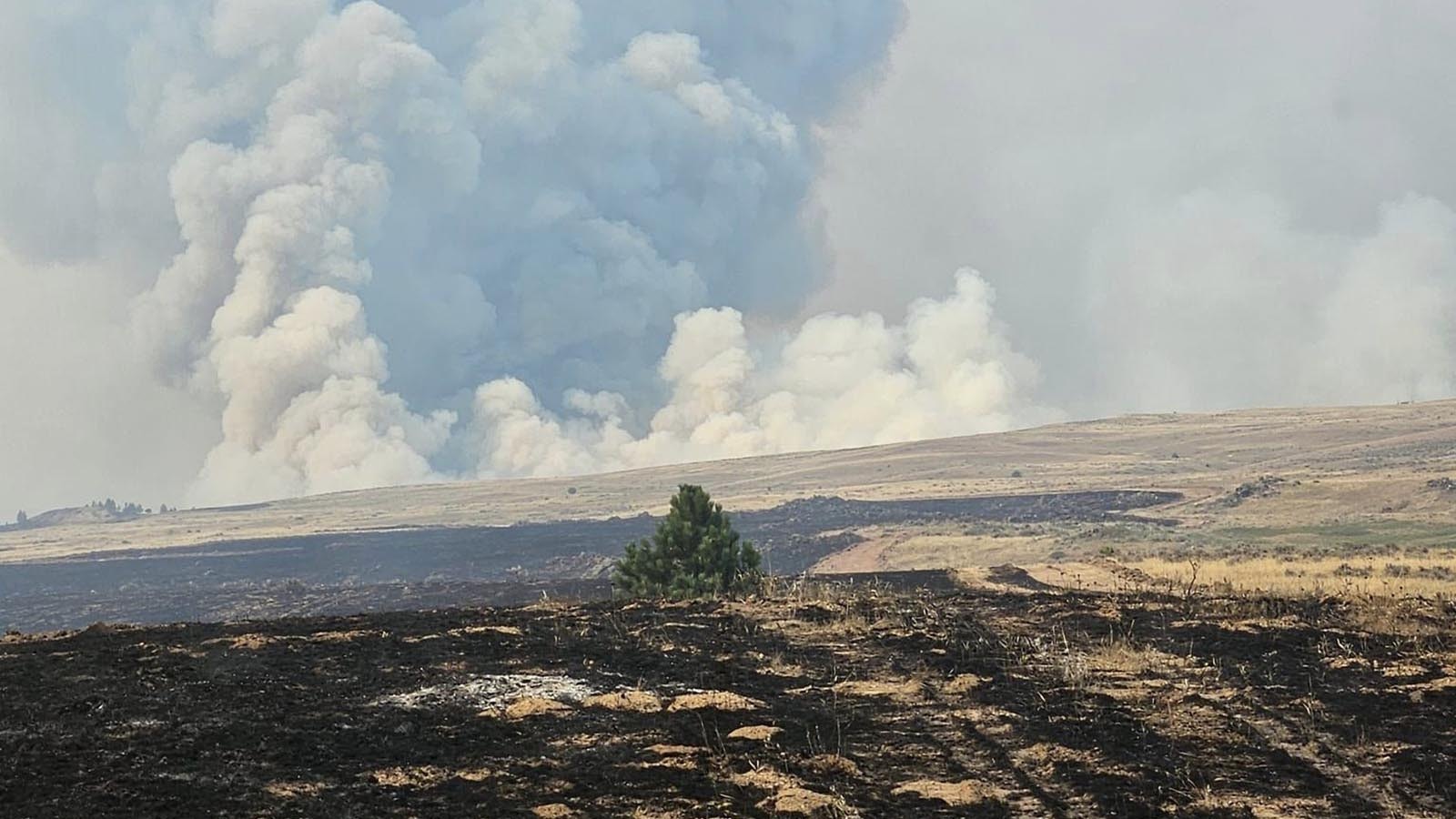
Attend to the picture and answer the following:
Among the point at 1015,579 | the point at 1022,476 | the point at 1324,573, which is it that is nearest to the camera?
the point at 1324,573

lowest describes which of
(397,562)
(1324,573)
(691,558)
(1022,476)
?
(1324,573)

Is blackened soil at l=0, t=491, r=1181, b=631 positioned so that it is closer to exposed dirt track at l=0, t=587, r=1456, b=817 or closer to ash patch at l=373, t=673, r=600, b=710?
exposed dirt track at l=0, t=587, r=1456, b=817

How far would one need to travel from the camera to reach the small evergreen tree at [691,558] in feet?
98.3

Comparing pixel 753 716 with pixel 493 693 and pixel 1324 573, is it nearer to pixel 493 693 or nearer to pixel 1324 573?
pixel 493 693

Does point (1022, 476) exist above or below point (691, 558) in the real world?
below

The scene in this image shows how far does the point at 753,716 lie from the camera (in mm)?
15289

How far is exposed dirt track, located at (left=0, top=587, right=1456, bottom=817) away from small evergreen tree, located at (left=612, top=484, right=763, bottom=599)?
7888 millimetres

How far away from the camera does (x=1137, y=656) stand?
58.9 ft

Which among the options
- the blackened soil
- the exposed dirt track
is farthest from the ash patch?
the blackened soil

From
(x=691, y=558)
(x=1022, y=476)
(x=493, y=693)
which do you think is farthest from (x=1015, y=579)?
(x=1022, y=476)

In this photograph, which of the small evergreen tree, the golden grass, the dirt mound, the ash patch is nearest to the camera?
the ash patch

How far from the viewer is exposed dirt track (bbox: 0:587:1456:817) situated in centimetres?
1224

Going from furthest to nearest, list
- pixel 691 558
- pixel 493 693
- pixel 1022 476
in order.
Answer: pixel 1022 476
pixel 691 558
pixel 493 693

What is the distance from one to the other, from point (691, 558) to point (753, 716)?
15398 mm
